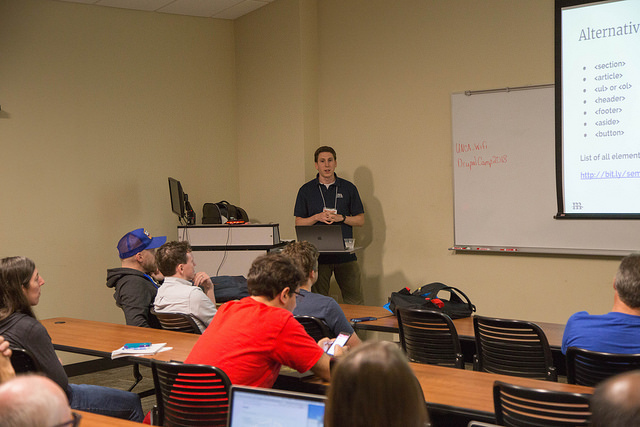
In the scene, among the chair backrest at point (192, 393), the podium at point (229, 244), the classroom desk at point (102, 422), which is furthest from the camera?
the podium at point (229, 244)

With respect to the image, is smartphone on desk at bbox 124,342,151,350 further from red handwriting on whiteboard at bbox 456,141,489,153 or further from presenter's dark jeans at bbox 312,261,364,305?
red handwriting on whiteboard at bbox 456,141,489,153

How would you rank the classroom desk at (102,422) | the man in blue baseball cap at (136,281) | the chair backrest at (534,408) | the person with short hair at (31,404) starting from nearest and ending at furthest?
the person with short hair at (31,404) < the chair backrest at (534,408) < the classroom desk at (102,422) < the man in blue baseball cap at (136,281)

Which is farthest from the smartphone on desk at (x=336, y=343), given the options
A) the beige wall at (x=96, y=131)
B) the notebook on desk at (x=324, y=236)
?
the beige wall at (x=96, y=131)

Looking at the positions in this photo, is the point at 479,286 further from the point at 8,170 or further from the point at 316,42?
the point at 8,170

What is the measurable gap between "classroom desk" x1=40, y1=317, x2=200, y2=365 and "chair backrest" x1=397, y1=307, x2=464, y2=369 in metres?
1.18

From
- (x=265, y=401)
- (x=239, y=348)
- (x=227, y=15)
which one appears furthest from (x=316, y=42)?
(x=265, y=401)

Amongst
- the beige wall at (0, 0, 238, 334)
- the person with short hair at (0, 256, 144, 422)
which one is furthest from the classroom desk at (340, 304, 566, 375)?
the beige wall at (0, 0, 238, 334)

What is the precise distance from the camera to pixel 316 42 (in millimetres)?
6684

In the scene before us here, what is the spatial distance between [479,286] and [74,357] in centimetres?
368

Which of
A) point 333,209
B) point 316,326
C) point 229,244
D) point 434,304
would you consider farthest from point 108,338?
point 333,209

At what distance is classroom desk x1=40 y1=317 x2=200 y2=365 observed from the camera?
321cm

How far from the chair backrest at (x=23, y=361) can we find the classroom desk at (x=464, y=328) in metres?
1.85

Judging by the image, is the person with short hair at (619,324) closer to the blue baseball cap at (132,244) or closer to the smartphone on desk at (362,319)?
the smartphone on desk at (362,319)

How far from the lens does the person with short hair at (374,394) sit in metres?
1.12
